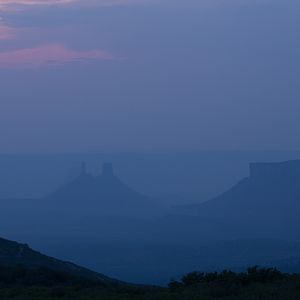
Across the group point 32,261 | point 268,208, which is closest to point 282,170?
point 268,208

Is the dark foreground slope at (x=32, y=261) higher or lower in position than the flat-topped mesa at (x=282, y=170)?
lower

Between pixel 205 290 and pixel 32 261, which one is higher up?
pixel 32 261

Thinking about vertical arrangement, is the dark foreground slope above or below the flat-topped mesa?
below

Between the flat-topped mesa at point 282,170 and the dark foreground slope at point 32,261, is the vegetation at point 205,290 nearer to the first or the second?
the dark foreground slope at point 32,261

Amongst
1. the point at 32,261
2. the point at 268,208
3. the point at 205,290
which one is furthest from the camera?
the point at 268,208

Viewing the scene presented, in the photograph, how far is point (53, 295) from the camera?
2517 cm

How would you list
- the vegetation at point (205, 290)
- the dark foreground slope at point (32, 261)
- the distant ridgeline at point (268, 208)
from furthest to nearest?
the distant ridgeline at point (268, 208) < the dark foreground slope at point (32, 261) < the vegetation at point (205, 290)

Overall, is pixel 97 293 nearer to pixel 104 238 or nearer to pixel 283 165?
pixel 104 238

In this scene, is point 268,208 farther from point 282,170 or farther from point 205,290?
point 205,290

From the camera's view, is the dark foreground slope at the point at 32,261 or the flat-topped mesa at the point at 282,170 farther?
Answer: the flat-topped mesa at the point at 282,170

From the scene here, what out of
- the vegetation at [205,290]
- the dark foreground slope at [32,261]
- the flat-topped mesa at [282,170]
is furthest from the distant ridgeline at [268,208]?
the vegetation at [205,290]

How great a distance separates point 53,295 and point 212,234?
154342 mm

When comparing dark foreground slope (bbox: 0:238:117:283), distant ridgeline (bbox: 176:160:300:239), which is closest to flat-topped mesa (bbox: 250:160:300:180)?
distant ridgeline (bbox: 176:160:300:239)

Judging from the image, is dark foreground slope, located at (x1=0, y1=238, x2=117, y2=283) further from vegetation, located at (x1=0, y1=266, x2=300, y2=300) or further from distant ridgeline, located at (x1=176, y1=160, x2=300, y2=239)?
distant ridgeline, located at (x1=176, y1=160, x2=300, y2=239)
